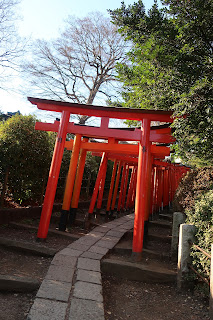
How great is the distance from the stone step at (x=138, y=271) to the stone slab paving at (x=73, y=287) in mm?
255

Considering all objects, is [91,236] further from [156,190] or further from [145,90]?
[156,190]

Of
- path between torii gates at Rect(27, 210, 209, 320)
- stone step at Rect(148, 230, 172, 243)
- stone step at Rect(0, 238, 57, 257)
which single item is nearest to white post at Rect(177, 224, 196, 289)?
path between torii gates at Rect(27, 210, 209, 320)

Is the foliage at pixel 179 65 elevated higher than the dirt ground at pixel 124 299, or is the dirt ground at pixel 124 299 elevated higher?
the foliage at pixel 179 65

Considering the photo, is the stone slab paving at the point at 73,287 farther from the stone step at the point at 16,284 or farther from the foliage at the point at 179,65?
the foliage at the point at 179,65

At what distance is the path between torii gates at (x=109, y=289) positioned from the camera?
2.80 metres

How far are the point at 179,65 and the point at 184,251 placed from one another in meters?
4.63

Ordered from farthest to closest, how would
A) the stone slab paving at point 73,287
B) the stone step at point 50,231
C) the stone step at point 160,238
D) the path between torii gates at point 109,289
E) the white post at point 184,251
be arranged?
the stone step at point 160,238 < the stone step at point 50,231 < the white post at point 184,251 < the path between torii gates at point 109,289 < the stone slab paving at point 73,287

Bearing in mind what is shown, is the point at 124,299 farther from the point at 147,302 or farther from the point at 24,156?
the point at 24,156

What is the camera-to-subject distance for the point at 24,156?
23.7ft

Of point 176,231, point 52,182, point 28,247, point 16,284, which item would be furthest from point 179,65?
point 16,284

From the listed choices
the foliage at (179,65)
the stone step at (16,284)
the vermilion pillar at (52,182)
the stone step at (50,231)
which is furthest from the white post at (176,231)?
the stone step at (16,284)

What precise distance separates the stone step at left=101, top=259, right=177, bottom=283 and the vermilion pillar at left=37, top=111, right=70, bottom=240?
70.8 inches

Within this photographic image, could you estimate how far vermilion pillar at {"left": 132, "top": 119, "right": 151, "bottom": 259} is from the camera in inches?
201

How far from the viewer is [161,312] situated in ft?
11.0
